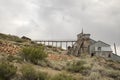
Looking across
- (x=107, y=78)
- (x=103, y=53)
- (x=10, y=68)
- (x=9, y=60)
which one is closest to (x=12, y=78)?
(x=10, y=68)

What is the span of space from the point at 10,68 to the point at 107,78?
970 centimetres

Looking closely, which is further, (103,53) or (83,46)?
(103,53)

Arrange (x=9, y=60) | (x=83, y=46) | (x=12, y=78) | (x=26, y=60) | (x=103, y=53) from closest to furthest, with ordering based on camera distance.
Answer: (x=12, y=78)
(x=9, y=60)
(x=26, y=60)
(x=83, y=46)
(x=103, y=53)

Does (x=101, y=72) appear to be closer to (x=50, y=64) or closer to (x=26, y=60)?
(x=50, y=64)

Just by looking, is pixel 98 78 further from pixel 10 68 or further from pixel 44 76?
pixel 10 68

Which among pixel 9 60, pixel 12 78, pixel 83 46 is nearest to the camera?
pixel 12 78

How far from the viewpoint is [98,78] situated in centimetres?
2858

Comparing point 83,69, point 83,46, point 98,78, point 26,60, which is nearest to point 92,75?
point 98,78

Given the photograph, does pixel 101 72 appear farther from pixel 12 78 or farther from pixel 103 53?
pixel 103 53

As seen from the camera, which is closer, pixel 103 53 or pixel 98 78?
pixel 98 78

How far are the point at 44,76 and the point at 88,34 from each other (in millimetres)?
54818

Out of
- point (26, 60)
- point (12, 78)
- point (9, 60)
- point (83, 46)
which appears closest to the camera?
point (12, 78)

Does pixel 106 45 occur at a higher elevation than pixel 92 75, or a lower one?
higher

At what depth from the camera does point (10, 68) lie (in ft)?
78.3
